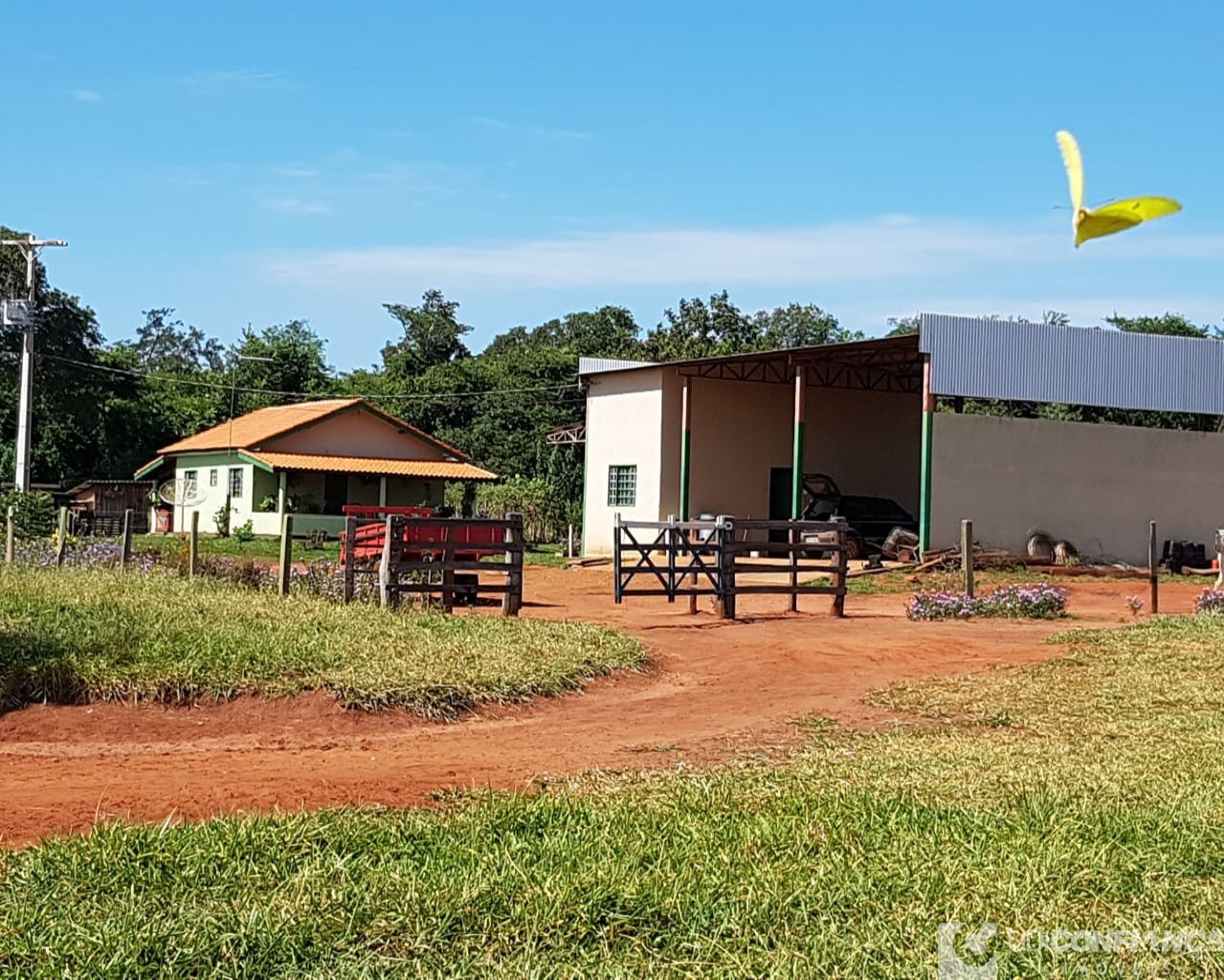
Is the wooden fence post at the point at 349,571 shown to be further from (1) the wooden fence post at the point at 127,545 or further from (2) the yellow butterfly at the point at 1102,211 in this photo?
(2) the yellow butterfly at the point at 1102,211

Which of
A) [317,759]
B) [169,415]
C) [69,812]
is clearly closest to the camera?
[69,812]

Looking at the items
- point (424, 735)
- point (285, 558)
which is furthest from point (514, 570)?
point (424, 735)

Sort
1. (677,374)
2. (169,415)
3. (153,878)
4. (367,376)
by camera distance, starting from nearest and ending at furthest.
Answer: (153,878), (677,374), (169,415), (367,376)

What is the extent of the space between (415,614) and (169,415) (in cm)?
5276

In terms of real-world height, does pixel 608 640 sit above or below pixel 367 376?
below

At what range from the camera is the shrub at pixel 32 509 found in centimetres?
3400

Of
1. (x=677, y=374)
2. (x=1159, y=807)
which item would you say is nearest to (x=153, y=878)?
(x=1159, y=807)

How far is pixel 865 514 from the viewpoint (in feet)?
124

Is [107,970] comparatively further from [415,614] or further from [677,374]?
[677,374]

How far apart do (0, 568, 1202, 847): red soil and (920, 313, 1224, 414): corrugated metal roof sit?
50.9 ft

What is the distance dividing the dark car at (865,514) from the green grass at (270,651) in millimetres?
21498

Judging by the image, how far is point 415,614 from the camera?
52.5 feet

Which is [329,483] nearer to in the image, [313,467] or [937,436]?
[313,467]

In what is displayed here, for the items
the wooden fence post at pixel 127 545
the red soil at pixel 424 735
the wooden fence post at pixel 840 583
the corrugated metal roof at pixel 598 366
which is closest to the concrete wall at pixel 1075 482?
the corrugated metal roof at pixel 598 366
